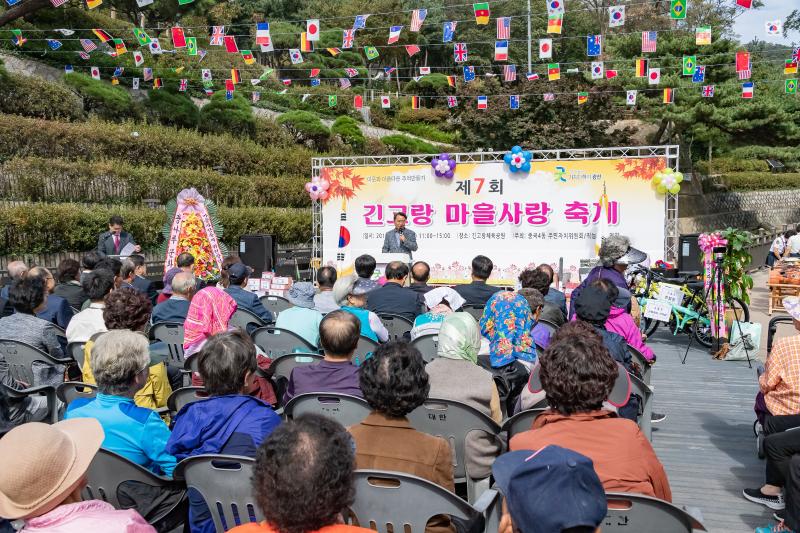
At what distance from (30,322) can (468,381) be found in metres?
2.75

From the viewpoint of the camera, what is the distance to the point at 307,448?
4.58 ft

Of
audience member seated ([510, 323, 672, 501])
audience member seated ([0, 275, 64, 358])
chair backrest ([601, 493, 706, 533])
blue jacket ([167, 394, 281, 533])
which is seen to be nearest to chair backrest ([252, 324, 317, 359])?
audience member seated ([0, 275, 64, 358])

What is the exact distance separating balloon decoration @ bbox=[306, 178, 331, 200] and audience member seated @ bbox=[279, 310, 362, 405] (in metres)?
9.34

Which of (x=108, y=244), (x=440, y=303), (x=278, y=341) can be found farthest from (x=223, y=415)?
(x=108, y=244)

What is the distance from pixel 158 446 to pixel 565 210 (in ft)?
30.1

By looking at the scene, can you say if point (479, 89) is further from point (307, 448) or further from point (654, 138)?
point (307, 448)

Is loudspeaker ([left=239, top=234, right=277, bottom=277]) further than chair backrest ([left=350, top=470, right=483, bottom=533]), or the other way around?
loudspeaker ([left=239, top=234, right=277, bottom=277])

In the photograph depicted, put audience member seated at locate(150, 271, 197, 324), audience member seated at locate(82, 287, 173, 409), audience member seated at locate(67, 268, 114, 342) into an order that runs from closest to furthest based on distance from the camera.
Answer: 1. audience member seated at locate(82, 287, 173, 409)
2. audience member seated at locate(67, 268, 114, 342)
3. audience member seated at locate(150, 271, 197, 324)

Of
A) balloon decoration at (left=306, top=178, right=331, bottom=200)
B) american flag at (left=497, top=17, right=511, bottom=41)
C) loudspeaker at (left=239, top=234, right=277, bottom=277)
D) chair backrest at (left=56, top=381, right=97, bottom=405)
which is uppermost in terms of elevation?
american flag at (left=497, top=17, right=511, bottom=41)

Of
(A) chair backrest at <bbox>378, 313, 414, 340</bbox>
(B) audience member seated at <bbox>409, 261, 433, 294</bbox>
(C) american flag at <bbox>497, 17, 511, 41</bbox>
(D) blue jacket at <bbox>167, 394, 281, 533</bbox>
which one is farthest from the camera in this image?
(C) american flag at <bbox>497, 17, 511, 41</bbox>

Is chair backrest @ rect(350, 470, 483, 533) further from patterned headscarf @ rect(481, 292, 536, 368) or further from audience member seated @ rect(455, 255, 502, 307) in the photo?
audience member seated @ rect(455, 255, 502, 307)

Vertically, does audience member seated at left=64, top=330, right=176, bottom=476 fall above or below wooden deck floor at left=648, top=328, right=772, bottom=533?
above

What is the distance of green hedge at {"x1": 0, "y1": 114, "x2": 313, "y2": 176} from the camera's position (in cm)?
1309

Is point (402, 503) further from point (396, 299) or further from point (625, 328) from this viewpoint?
point (396, 299)
